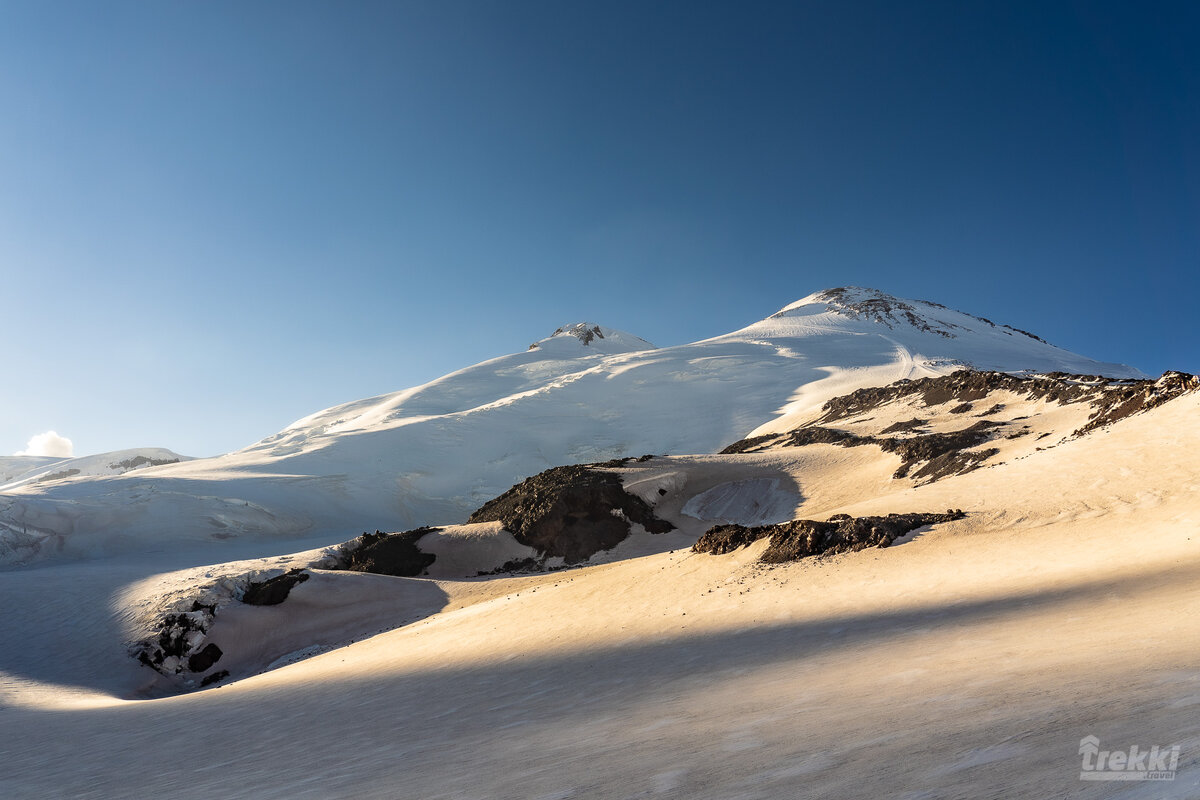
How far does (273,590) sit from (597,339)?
92.9m

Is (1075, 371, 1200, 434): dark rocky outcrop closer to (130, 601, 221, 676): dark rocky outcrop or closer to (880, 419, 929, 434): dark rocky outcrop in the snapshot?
(880, 419, 929, 434): dark rocky outcrop

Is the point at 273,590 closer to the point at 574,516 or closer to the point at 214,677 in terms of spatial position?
the point at 214,677

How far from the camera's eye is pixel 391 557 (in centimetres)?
2252

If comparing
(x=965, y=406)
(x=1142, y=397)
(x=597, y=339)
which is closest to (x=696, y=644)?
(x=1142, y=397)

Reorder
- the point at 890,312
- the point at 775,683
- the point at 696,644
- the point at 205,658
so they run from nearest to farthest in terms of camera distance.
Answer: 1. the point at 775,683
2. the point at 696,644
3. the point at 205,658
4. the point at 890,312

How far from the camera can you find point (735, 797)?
2705mm

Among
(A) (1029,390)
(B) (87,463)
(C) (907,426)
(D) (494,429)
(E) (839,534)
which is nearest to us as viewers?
(E) (839,534)

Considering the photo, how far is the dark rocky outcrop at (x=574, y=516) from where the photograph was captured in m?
23.8

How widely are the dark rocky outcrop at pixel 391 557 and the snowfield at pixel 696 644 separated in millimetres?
389

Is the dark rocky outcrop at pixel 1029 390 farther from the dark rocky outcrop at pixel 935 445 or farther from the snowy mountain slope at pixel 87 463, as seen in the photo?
the snowy mountain slope at pixel 87 463

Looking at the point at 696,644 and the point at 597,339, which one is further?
the point at 597,339

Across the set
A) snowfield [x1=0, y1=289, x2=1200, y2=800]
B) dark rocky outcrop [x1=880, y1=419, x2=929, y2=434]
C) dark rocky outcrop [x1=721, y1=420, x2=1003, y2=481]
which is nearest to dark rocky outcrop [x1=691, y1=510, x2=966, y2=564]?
snowfield [x1=0, y1=289, x2=1200, y2=800]

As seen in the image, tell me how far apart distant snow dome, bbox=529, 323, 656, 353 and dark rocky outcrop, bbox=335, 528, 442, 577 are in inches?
2962

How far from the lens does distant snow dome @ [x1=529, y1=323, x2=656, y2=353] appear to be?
102 m
